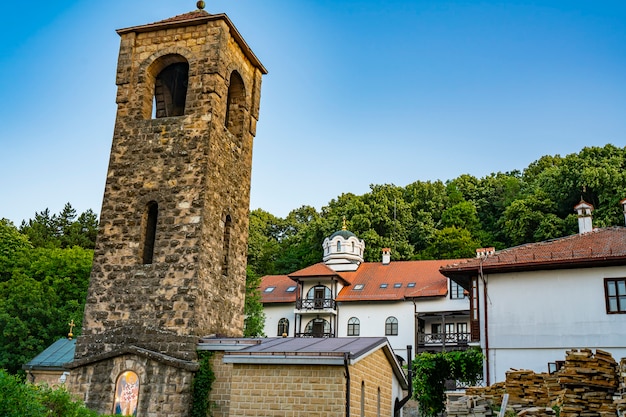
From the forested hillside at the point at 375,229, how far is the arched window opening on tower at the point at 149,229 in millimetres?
15277

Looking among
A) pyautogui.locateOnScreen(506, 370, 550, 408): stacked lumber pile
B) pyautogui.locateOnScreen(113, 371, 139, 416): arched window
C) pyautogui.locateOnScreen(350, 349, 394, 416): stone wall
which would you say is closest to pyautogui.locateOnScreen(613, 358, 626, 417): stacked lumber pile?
pyautogui.locateOnScreen(506, 370, 550, 408): stacked lumber pile

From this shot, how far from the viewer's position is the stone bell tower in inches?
560

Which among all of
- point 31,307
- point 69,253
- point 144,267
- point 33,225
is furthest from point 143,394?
point 33,225

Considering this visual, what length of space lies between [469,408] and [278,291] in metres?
24.3

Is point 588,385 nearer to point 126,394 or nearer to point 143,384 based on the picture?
point 143,384

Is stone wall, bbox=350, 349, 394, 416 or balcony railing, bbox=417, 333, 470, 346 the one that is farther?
balcony railing, bbox=417, 333, 470, 346

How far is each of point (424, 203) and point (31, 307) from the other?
35299 mm

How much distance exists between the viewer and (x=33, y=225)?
51844mm

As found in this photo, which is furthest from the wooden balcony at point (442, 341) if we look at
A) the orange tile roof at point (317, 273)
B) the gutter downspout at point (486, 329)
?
the gutter downspout at point (486, 329)

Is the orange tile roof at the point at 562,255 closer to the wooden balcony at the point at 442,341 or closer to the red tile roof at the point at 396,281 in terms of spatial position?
the wooden balcony at the point at 442,341

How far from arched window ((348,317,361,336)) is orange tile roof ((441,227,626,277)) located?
15129 mm

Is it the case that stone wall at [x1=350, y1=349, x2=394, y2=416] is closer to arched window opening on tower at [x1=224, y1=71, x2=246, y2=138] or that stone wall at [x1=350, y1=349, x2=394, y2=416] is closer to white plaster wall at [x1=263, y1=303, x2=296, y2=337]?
arched window opening on tower at [x1=224, y1=71, x2=246, y2=138]

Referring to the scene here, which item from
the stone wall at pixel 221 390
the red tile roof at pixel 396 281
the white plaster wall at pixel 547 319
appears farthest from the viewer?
the red tile roof at pixel 396 281

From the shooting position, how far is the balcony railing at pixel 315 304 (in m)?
37.1
